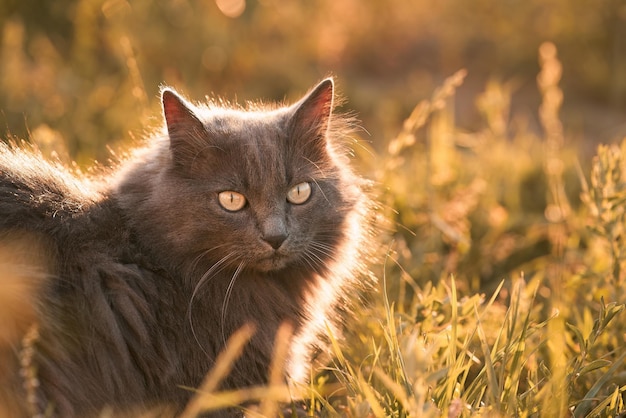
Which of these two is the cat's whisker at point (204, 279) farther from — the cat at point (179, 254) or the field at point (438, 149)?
the field at point (438, 149)

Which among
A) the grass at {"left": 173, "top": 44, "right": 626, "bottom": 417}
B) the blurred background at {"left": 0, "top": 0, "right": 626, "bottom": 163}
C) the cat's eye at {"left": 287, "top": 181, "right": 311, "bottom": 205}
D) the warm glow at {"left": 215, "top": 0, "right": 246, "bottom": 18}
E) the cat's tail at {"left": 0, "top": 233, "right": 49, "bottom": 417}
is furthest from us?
the warm glow at {"left": 215, "top": 0, "right": 246, "bottom": 18}

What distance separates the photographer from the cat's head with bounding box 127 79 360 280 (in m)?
2.10

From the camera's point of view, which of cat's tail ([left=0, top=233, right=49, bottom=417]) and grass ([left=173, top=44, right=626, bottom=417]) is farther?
grass ([left=173, top=44, right=626, bottom=417])

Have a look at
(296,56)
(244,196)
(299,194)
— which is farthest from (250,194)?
(296,56)

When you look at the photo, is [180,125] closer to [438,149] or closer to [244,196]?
[244,196]

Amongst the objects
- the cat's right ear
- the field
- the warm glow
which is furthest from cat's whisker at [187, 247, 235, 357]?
the warm glow

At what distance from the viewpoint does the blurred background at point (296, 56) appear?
4.39 meters

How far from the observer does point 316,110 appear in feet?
7.78

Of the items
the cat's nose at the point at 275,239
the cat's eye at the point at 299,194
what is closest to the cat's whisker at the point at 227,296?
the cat's nose at the point at 275,239

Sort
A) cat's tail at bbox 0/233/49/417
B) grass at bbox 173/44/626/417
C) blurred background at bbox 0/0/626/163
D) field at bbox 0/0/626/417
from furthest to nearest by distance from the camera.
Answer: blurred background at bbox 0/0/626/163 → field at bbox 0/0/626/417 → grass at bbox 173/44/626/417 → cat's tail at bbox 0/233/49/417

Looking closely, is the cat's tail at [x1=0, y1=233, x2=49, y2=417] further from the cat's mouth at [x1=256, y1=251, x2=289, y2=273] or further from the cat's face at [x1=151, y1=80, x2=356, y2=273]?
the cat's mouth at [x1=256, y1=251, x2=289, y2=273]

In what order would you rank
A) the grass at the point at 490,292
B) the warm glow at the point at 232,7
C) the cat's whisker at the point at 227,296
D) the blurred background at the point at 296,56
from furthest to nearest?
the warm glow at the point at 232,7, the blurred background at the point at 296,56, the cat's whisker at the point at 227,296, the grass at the point at 490,292

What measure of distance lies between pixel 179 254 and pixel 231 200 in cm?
24

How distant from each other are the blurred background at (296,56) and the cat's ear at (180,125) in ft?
2.75
